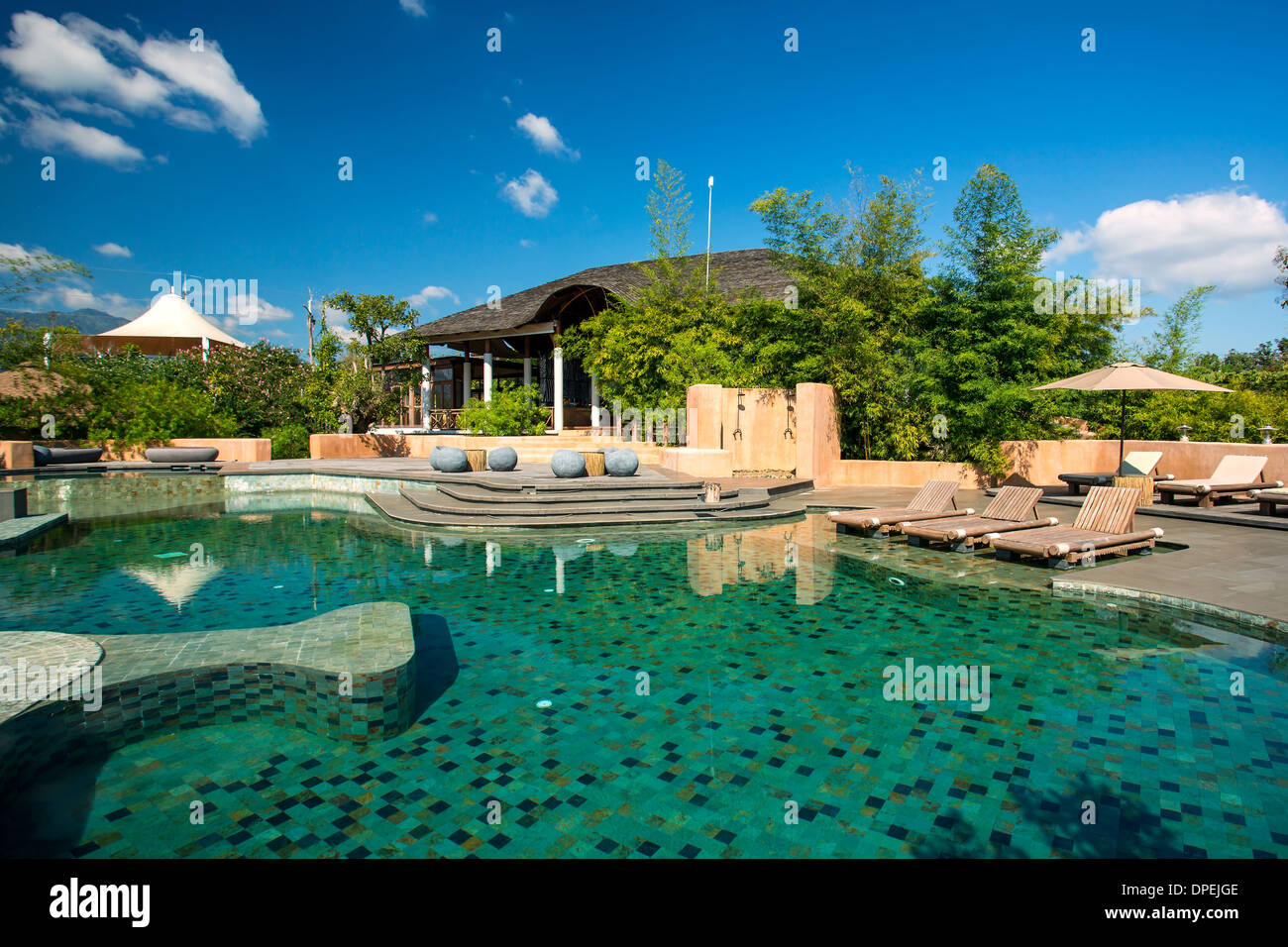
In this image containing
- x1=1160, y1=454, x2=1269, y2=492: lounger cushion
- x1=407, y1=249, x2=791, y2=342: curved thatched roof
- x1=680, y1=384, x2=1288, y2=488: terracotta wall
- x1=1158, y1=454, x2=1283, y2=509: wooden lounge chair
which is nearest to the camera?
x1=1158, y1=454, x2=1283, y2=509: wooden lounge chair

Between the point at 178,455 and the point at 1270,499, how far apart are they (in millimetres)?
22385

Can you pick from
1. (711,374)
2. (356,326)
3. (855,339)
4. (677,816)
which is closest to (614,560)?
(677,816)

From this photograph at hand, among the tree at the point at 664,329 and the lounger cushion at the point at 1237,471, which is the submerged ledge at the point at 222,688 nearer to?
the lounger cushion at the point at 1237,471

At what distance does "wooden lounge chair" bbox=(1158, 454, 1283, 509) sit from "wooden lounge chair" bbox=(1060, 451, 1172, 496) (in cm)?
48

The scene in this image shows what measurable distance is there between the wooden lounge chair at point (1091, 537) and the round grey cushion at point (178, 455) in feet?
61.5

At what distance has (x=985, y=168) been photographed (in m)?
11.3

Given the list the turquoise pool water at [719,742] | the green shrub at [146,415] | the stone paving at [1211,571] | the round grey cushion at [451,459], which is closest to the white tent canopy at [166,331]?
the green shrub at [146,415]

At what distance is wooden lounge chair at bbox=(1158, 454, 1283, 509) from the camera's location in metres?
9.50

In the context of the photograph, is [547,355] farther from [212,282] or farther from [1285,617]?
[1285,617]

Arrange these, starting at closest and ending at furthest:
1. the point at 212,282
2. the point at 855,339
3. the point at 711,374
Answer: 1. the point at 855,339
2. the point at 711,374
3. the point at 212,282

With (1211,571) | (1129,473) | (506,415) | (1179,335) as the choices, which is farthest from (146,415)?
(1179,335)

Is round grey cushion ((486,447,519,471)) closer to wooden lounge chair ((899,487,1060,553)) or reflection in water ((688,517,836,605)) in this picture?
reflection in water ((688,517,836,605))

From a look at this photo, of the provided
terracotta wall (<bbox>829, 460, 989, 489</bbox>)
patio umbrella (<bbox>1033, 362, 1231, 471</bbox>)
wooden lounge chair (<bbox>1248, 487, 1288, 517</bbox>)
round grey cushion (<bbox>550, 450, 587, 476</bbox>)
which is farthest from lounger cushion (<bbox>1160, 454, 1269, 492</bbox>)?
round grey cushion (<bbox>550, 450, 587, 476</bbox>)
